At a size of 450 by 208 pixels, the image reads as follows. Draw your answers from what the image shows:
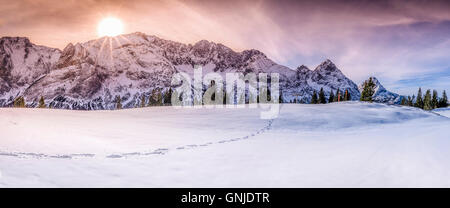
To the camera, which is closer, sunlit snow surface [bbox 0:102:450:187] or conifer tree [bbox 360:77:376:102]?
sunlit snow surface [bbox 0:102:450:187]

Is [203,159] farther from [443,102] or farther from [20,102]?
[443,102]

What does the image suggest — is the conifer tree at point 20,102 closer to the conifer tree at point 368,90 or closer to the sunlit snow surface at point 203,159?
the sunlit snow surface at point 203,159

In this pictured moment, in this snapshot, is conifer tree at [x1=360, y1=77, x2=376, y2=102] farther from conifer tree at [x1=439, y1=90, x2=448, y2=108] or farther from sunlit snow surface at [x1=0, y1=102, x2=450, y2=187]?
conifer tree at [x1=439, y1=90, x2=448, y2=108]

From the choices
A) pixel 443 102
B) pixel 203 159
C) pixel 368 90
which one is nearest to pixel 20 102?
pixel 203 159

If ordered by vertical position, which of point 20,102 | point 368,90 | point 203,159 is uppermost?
point 368,90

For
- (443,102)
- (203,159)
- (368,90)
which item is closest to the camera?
(203,159)

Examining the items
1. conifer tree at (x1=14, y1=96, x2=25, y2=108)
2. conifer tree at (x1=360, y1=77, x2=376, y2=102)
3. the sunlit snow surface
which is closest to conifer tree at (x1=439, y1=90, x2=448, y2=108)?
conifer tree at (x1=360, y1=77, x2=376, y2=102)

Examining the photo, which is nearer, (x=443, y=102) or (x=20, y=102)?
(x=20, y=102)

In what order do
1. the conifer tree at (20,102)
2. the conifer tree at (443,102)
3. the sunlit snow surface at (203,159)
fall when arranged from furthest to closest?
the conifer tree at (443,102) < the conifer tree at (20,102) < the sunlit snow surface at (203,159)

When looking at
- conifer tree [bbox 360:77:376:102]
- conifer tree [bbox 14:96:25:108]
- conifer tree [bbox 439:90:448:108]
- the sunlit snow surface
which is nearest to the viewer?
the sunlit snow surface

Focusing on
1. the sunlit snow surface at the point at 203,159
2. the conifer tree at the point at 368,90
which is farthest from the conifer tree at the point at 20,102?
the conifer tree at the point at 368,90
